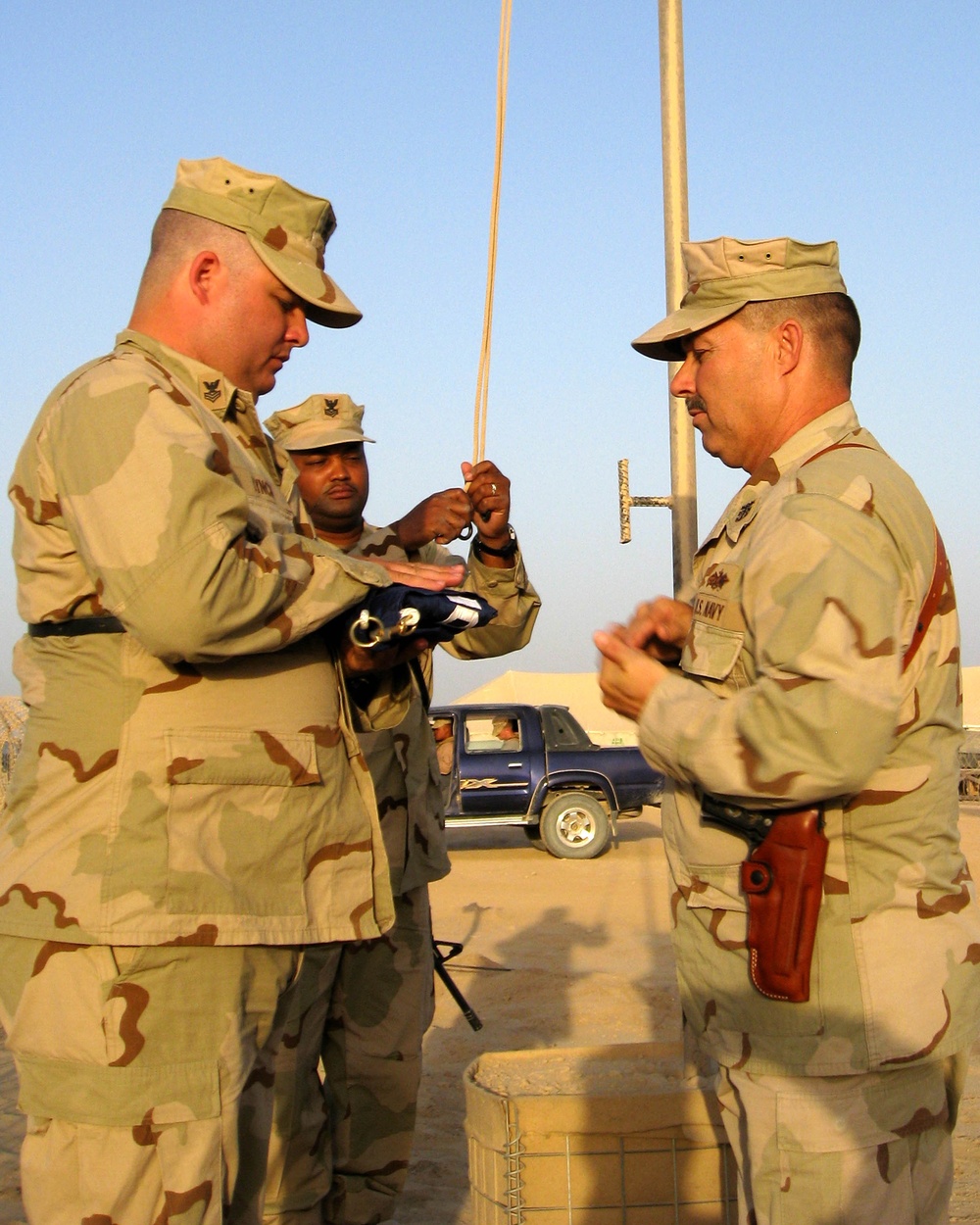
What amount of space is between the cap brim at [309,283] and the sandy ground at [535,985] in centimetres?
313

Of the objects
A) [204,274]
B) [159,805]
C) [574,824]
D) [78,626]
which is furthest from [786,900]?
[574,824]

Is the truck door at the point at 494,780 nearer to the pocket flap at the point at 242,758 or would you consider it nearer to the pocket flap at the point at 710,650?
the pocket flap at the point at 710,650

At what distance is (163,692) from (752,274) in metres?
1.49

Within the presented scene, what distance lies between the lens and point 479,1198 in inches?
134

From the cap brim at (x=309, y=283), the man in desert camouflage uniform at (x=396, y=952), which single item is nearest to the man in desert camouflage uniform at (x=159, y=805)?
the cap brim at (x=309, y=283)

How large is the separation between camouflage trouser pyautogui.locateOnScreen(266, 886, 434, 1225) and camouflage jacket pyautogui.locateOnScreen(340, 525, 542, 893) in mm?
161

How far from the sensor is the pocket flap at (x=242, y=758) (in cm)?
223

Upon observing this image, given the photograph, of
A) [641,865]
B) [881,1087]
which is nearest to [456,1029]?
[881,1087]

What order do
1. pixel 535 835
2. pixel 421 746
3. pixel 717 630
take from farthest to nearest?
pixel 535 835, pixel 421 746, pixel 717 630

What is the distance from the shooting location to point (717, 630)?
2.47m

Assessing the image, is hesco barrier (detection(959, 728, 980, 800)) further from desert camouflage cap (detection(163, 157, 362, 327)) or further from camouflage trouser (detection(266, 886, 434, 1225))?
desert camouflage cap (detection(163, 157, 362, 327))

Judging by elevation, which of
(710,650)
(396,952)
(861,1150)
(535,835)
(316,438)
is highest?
(316,438)

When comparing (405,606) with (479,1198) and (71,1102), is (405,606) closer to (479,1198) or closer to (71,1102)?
(71,1102)

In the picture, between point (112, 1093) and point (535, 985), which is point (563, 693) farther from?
point (112, 1093)
